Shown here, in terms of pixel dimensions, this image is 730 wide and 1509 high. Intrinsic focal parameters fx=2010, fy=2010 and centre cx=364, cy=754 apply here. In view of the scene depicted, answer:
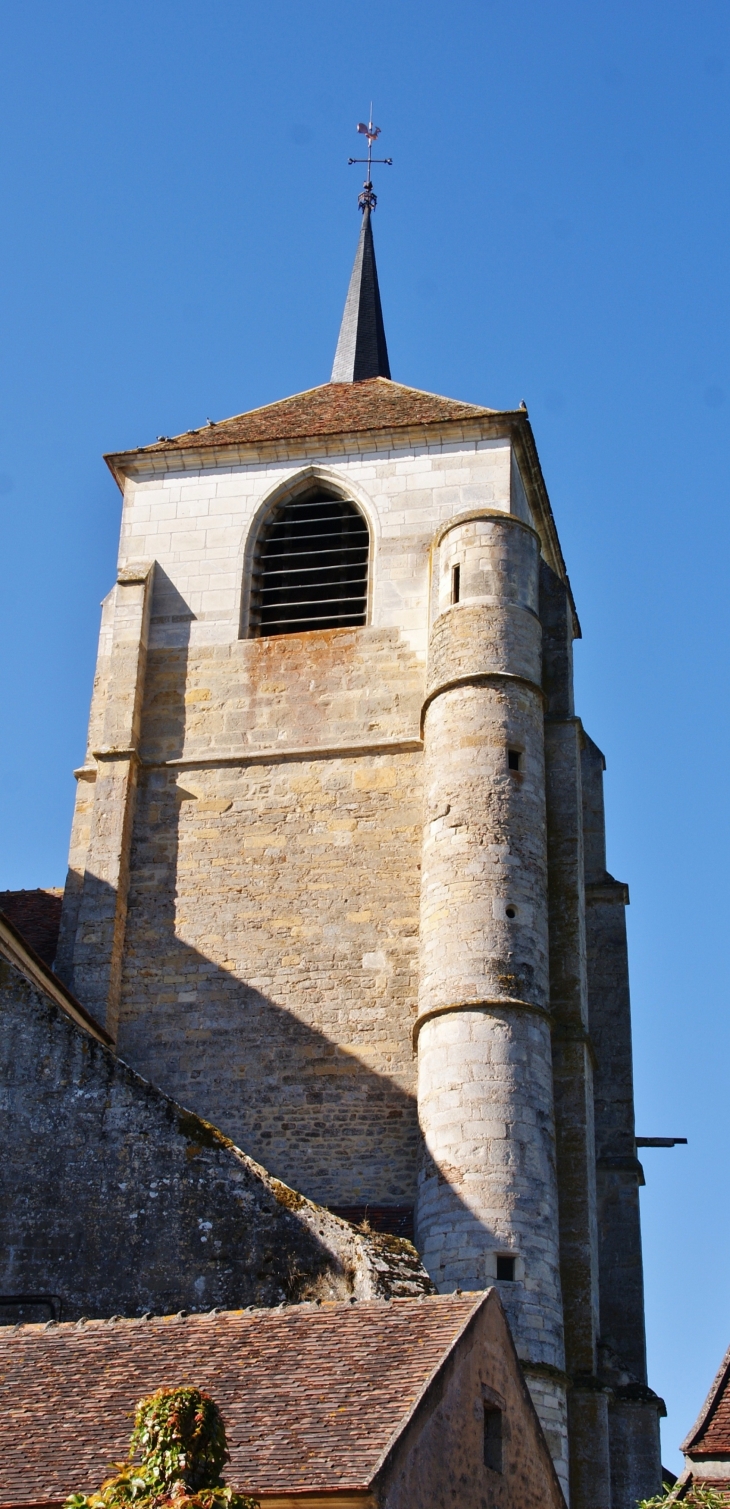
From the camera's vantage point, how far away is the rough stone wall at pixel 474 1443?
8.09m

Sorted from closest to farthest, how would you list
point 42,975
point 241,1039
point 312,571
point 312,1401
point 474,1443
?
point 312,1401, point 474,1443, point 42,975, point 241,1039, point 312,571

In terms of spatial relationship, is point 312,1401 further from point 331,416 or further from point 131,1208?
point 331,416

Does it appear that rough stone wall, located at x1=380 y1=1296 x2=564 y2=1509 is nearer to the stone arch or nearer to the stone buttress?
the stone buttress

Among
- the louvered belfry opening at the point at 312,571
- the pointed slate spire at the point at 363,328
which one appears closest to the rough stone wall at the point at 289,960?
the louvered belfry opening at the point at 312,571

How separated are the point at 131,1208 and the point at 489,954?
3696 millimetres

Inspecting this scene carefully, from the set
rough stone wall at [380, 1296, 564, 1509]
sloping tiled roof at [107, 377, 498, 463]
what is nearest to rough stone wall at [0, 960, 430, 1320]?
rough stone wall at [380, 1296, 564, 1509]

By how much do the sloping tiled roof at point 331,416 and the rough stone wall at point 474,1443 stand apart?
35.2ft

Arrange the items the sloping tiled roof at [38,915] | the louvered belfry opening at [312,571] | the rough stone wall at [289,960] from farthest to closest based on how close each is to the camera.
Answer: the louvered belfry opening at [312,571] → the sloping tiled roof at [38,915] → the rough stone wall at [289,960]

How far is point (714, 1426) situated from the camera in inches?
377

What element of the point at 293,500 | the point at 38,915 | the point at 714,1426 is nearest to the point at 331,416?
the point at 293,500

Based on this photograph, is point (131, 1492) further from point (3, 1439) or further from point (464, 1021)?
point (464, 1021)

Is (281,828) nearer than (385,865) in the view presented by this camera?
No

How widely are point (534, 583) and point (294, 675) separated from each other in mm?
2244

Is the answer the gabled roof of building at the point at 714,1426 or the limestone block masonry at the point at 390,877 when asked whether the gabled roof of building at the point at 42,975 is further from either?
the gabled roof of building at the point at 714,1426
